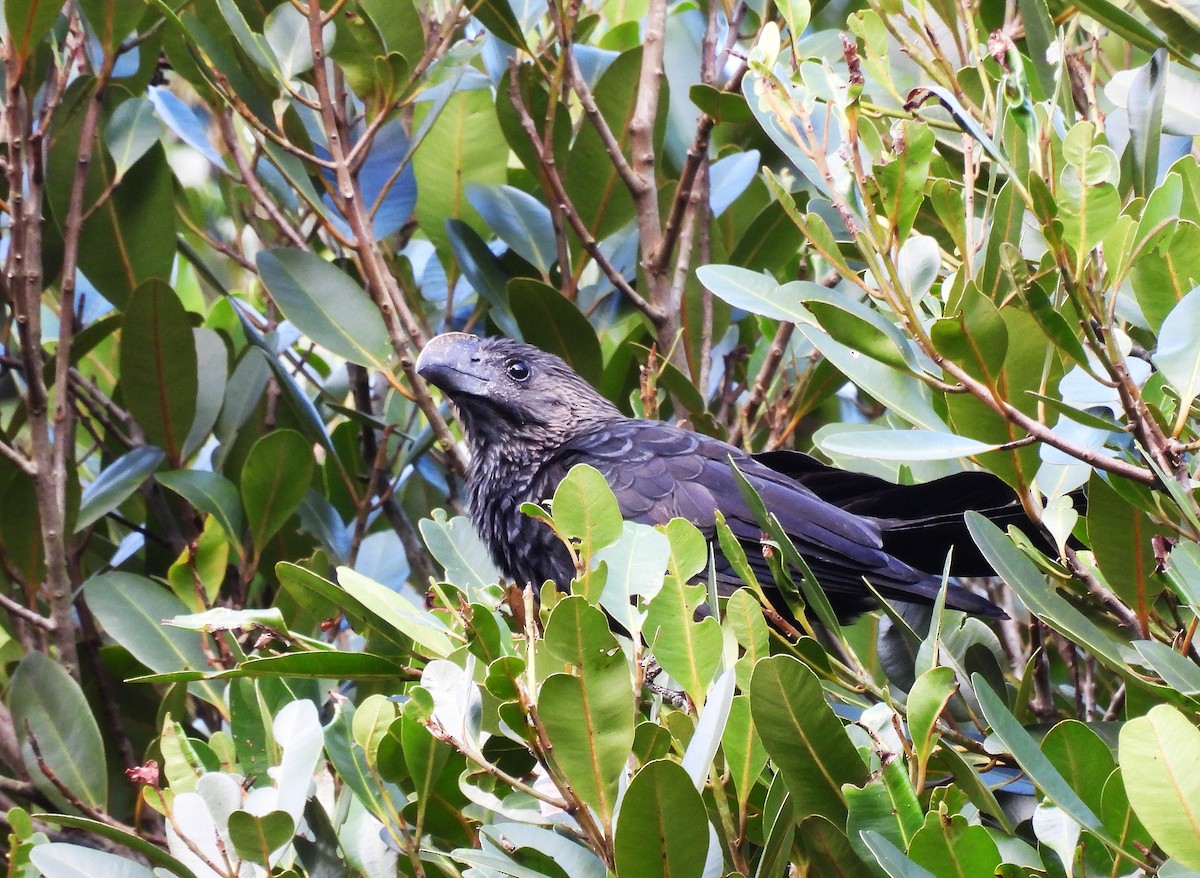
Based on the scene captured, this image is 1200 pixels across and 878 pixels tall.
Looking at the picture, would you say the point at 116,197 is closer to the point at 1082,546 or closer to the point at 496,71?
the point at 496,71

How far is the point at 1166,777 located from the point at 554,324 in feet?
7.11

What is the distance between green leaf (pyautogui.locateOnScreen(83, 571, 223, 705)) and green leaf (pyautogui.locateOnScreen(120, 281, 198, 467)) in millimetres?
428

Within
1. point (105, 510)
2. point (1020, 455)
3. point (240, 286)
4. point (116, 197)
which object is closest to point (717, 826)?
point (1020, 455)

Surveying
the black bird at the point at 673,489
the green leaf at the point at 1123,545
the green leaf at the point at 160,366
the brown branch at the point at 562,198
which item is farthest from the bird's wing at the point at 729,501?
the green leaf at the point at 160,366

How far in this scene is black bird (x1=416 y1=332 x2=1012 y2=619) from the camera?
274 cm

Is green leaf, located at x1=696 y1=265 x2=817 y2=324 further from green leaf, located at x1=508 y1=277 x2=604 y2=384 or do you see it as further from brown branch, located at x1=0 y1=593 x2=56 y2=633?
brown branch, located at x1=0 y1=593 x2=56 y2=633

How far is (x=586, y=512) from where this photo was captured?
1465mm

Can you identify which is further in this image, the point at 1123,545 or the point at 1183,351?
the point at 1123,545

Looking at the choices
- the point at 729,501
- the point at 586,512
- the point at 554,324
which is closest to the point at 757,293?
the point at 586,512

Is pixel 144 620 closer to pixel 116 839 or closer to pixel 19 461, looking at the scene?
pixel 19 461

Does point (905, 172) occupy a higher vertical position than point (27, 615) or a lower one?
higher

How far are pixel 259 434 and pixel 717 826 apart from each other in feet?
6.87

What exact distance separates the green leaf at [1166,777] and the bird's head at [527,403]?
2458 mm

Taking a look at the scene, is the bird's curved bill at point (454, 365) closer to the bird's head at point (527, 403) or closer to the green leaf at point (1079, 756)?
the bird's head at point (527, 403)
